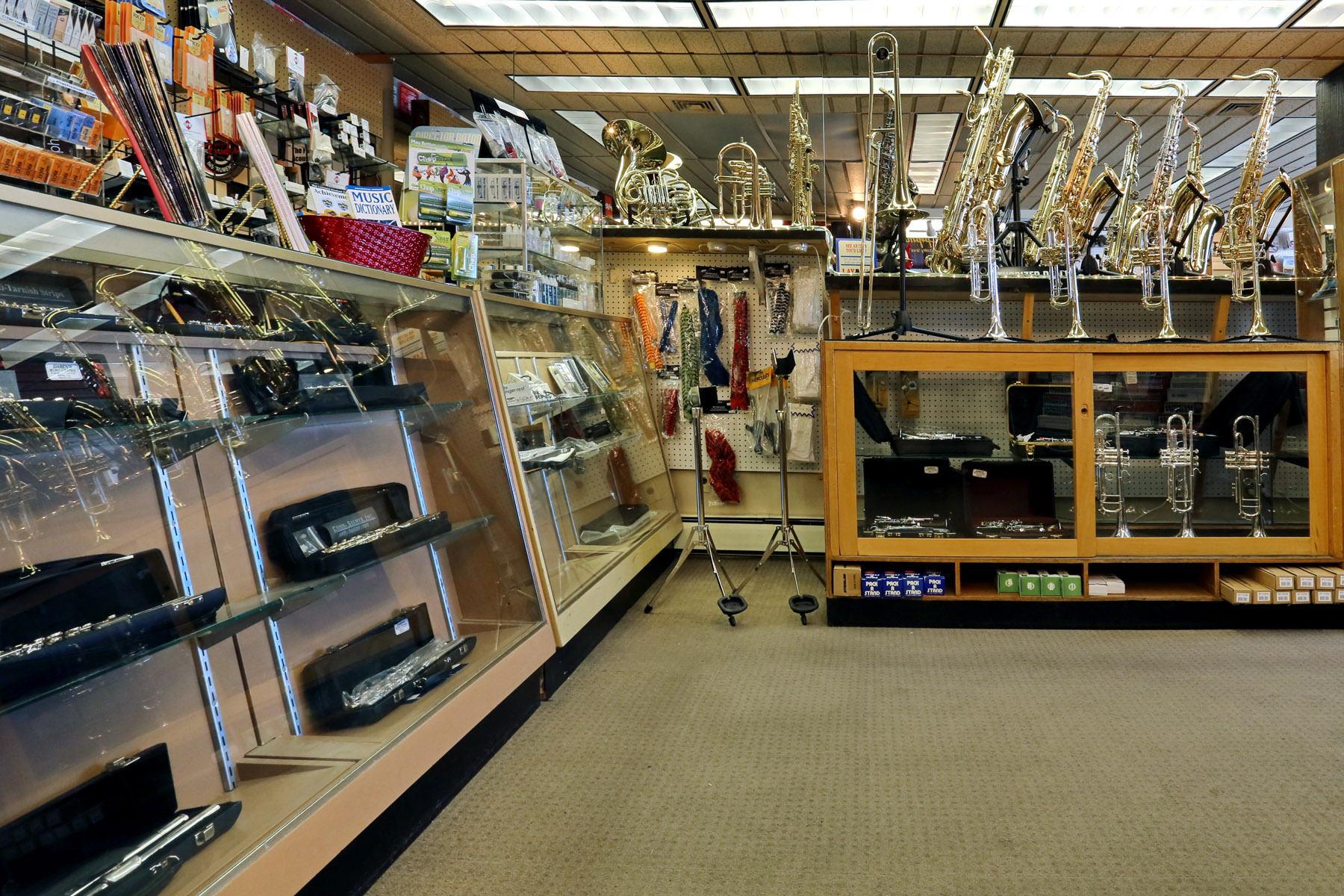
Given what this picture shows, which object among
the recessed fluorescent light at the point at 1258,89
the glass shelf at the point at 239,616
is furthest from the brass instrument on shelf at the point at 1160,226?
the glass shelf at the point at 239,616

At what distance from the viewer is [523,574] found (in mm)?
2549

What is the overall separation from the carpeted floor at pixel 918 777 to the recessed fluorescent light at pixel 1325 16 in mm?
3302

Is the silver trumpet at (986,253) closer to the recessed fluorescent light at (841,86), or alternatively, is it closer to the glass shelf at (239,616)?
the recessed fluorescent light at (841,86)

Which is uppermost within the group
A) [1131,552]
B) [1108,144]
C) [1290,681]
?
[1108,144]

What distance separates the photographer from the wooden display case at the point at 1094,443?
3.40 metres

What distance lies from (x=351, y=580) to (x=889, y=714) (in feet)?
5.46

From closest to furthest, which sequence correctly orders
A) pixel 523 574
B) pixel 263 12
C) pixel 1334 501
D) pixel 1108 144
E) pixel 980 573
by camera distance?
pixel 523 574 < pixel 1334 501 < pixel 980 573 < pixel 263 12 < pixel 1108 144

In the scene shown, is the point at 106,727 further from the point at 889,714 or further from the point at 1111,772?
the point at 1111,772

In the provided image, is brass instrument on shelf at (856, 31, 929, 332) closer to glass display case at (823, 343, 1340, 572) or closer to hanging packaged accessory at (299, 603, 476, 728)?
glass display case at (823, 343, 1340, 572)

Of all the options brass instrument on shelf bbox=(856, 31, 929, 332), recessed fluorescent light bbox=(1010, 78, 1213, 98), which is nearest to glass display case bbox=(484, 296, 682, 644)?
brass instrument on shelf bbox=(856, 31, 929, 332)

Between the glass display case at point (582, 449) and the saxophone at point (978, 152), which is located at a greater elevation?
the saxophone at point (978, 152)

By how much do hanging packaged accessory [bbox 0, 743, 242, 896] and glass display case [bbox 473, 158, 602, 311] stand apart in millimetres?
2144

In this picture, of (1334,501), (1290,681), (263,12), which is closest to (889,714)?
(1290,681)

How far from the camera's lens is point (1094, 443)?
3461mm
